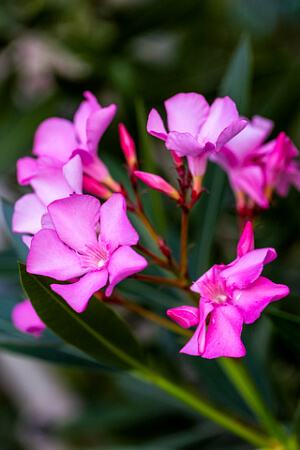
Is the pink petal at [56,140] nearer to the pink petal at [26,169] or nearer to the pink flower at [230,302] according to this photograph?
the pink petal at [26,169]

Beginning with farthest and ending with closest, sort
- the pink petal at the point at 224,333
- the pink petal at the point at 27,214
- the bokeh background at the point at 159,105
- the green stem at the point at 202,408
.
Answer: the bokeh background at the point at 159,105, the green stem at the point at 202,408, the pink petal at the point at 27,214, the pink petal at the point at 224,333

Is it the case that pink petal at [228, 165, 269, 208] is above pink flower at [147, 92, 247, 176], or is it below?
below

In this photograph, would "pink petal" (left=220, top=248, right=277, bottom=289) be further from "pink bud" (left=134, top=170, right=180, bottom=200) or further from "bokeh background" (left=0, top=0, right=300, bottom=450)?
"bokeh background" (left=0, top=0, right=300, bottom=450)

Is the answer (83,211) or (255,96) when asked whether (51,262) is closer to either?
(83,211)

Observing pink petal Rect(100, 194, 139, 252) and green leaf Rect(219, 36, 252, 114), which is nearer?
pink petal Rect(100, 194, 139, 252)

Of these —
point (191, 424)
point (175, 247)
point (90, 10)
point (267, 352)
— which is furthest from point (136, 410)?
point (90, 10)

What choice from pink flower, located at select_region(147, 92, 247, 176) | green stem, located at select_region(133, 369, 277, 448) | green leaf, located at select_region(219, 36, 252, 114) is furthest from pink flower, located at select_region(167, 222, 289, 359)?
green leaf, located at select_region(219, 36, 252, 114)

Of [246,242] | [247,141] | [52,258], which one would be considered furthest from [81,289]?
[247,141]

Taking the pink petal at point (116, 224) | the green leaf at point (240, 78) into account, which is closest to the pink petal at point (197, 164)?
the pink petal at point (116, 224)
